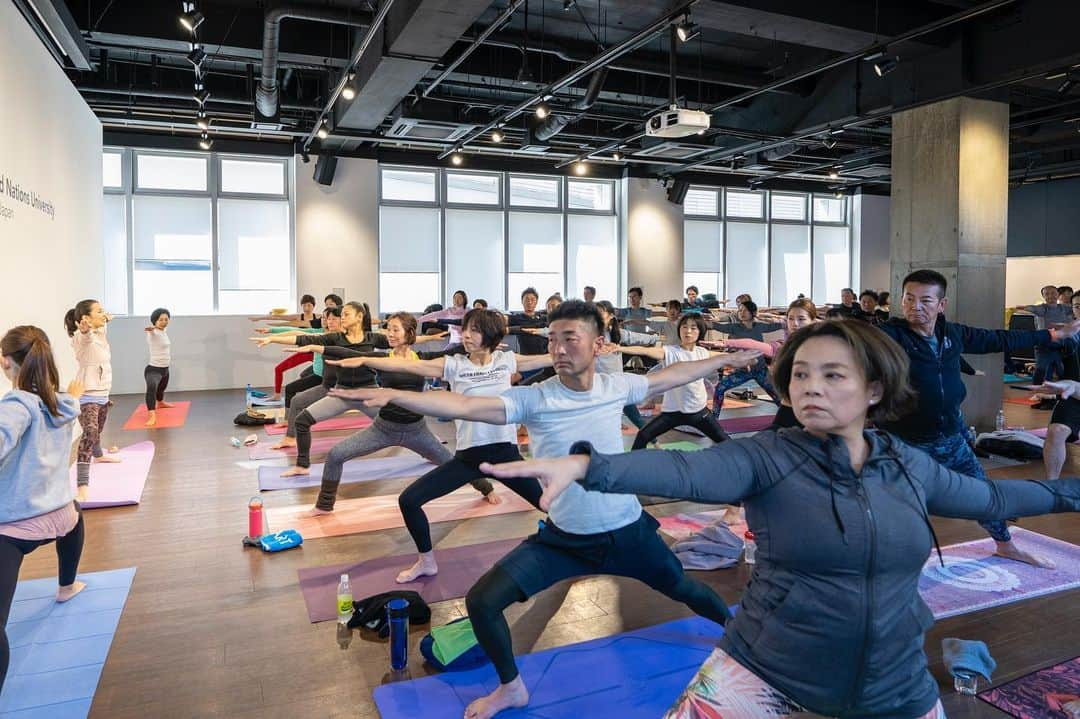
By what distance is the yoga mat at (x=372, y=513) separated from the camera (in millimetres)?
4930

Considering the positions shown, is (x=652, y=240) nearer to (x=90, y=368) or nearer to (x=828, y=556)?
(x=90, y=368)

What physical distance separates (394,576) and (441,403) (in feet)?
6.75

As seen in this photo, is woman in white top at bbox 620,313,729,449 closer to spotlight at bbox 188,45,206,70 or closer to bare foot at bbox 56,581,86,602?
bare foot at bbox 56,581,86,602

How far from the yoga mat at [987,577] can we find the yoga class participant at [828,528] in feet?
7.51

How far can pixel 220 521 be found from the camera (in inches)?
201

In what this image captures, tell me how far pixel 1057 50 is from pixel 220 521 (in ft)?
26.2

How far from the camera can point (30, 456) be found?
2.82 m

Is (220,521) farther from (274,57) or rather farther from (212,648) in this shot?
(274,57)

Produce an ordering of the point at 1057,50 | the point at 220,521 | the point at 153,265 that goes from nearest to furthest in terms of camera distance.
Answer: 1. the point at 220,521
2. the point at 1057,50
3. the point at 153,265

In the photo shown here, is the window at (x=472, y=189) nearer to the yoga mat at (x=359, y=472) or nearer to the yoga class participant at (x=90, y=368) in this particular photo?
the yoga mat at (x=359, y=472)

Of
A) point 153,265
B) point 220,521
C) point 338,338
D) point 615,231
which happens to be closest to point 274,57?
point 338,338

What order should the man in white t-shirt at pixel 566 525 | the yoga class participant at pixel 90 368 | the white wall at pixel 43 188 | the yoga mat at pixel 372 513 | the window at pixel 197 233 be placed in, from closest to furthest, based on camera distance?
1. the man in white t-shirt at pixel 566 525
2. the yoga mat at pixel 372 513
3. the white wall at pixel 43 188
4. the yoga class participant at pixel 90 368
5. the window at pixel 197 233

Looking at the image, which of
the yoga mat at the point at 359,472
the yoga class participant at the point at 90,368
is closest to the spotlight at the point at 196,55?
the yoga class participant at the point at 90,368

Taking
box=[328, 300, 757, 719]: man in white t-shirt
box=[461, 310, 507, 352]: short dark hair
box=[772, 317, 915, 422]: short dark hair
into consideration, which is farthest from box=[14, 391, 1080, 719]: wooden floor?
box=[772, 317, 915, 422]: short dark hair
